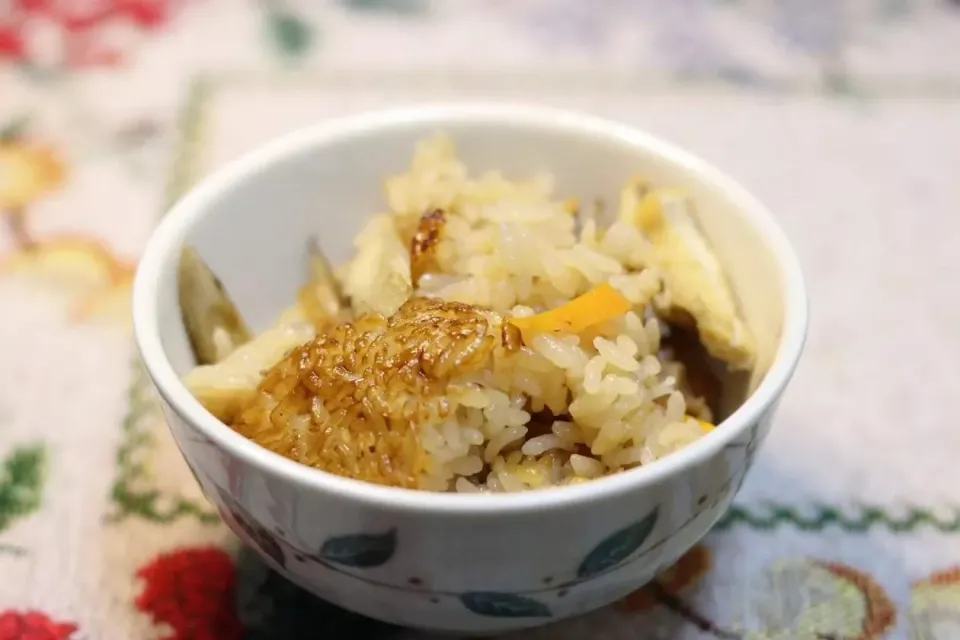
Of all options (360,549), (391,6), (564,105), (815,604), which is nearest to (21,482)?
(360,549)

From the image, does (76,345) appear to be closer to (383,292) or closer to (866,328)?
(383,292)

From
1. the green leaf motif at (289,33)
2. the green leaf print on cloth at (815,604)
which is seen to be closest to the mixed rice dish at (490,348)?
the green leaf print on cloth at (815,604)

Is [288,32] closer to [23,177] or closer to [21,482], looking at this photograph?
[23,177]

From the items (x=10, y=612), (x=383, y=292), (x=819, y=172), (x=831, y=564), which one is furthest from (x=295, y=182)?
(x=819, y=172)

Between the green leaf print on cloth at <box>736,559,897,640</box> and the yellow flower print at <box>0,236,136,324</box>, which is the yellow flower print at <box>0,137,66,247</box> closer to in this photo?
the yellow flower print at <box>0,236,136,324</box>

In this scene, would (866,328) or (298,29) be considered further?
(298,29)

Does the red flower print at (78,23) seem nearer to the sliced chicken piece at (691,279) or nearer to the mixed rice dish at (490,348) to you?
the mixed rice dish at (490,348)

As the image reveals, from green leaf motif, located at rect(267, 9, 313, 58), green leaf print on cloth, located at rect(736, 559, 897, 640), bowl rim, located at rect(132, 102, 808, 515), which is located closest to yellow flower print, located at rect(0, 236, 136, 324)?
bowl rim, located at rect(132, 102, 808, 515)
